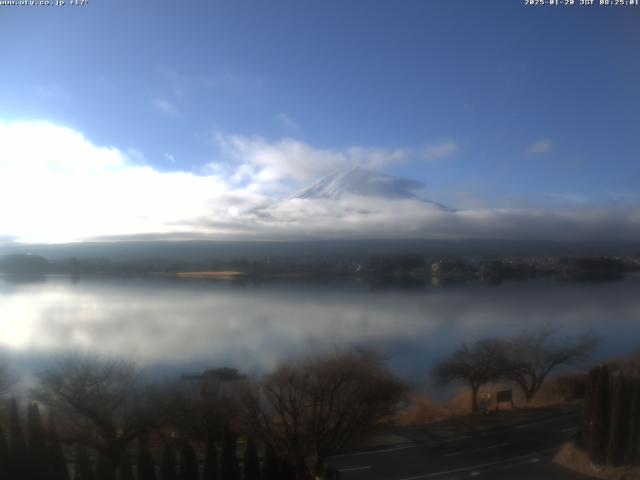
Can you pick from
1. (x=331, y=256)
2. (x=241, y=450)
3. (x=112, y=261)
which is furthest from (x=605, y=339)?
(x=112, y=261)

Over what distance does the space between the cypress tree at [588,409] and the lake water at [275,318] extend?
2.61 metres

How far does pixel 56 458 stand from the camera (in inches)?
179

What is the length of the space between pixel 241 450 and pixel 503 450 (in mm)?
3024

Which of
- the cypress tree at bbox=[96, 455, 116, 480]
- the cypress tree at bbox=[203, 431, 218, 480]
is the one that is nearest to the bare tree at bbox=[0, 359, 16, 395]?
the cypress tree at bbox=[96, 455, 116, 480]

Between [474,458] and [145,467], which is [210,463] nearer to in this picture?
[145,467]

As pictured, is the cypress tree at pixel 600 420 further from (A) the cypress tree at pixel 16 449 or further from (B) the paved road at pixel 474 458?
(A) the cypress tree at pixel 16 449

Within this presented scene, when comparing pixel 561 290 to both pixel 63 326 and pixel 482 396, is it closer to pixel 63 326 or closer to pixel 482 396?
pixel 482 396

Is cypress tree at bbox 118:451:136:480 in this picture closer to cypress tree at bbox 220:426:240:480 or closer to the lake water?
cypress tree at bbox 220:426:240:480

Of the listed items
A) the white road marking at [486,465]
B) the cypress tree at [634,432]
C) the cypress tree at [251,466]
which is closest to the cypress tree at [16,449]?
the cypress tree at [251,466]

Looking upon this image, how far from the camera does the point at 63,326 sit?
8008 mm

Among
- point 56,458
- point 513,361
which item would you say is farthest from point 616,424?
point 56,458

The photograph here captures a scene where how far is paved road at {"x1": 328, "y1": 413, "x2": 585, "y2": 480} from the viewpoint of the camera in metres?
5.04

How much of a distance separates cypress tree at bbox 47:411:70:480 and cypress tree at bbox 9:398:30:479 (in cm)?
22

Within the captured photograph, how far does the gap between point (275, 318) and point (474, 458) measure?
15.1ft
